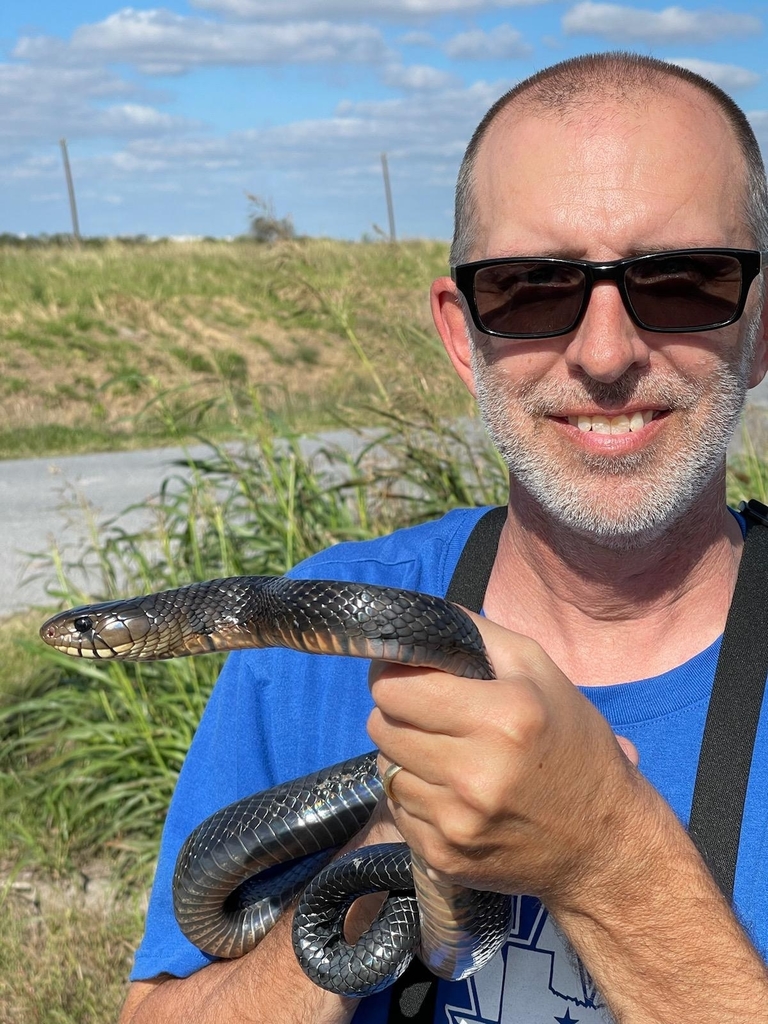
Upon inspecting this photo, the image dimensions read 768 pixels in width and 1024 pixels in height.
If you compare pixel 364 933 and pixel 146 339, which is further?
pixel 146 339

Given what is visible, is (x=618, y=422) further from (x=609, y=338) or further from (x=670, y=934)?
(x=670, y=934)

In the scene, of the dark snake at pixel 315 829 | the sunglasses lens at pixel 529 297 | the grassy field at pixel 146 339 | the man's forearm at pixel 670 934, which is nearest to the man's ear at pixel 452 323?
the sunglasses lens at pixel 529 297

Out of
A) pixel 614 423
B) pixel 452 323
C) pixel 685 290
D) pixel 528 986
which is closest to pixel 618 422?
pixel 614 423

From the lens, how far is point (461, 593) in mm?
2301

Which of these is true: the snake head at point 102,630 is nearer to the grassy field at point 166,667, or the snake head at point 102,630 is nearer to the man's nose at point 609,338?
the man's nose at point 609,338

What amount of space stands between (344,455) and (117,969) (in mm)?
2419

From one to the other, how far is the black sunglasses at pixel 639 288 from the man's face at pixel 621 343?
28mm

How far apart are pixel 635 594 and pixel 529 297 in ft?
2.08

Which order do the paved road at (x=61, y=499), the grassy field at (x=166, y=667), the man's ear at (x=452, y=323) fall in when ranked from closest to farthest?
the man's ear at (x=452, y=323) < the grassy field at (x=166, y=667) < the paved road at (x=61, y=499)

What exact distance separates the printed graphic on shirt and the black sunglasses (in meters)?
1.07

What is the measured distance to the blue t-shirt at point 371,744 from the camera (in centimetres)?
188

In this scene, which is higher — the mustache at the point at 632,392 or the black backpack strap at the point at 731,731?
the mustache at the point at 632,392

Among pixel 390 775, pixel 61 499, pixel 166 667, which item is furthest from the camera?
pixel 61 499

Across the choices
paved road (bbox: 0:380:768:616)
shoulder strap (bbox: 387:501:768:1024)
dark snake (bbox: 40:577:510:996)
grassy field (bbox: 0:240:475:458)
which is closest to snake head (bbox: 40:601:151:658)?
dark snake (bbox: 40:577:510:996)
